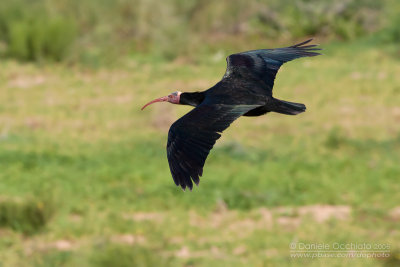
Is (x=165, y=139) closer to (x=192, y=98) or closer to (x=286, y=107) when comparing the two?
(x=192, y=98)

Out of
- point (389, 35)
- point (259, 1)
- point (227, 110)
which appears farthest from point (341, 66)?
point (227, 110)

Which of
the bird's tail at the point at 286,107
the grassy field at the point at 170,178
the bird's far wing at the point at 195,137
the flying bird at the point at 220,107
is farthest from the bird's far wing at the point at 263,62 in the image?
the grassy field at the point at 170,178

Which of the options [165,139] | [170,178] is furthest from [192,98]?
[165,139]

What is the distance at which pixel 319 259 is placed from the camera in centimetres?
796

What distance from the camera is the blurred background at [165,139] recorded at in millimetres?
9281

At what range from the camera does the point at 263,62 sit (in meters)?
5.20

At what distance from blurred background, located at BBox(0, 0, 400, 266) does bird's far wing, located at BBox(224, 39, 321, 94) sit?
101 inches

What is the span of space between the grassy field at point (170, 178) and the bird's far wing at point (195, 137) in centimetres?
305

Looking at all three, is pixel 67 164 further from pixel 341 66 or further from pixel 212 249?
pixel 341 66

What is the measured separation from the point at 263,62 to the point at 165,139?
846cm

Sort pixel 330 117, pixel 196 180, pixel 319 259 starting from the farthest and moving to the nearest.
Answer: pixel 330 117 → pixel 319 259 → pixel 196 180

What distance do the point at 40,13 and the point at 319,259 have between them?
1310 cm

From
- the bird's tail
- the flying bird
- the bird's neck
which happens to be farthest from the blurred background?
the bird's tail

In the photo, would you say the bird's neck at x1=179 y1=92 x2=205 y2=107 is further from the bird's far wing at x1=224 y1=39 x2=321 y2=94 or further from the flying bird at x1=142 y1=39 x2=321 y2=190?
the bird's far wing at x1=224 y1=39 x2=321 y2=94
